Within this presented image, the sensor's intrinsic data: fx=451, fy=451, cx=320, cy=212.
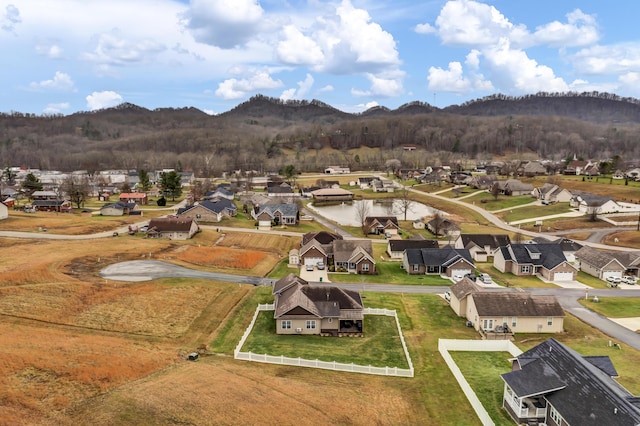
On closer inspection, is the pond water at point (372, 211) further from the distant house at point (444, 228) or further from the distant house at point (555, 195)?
the distant house at point (555, 195)

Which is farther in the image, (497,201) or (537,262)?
(497,201)

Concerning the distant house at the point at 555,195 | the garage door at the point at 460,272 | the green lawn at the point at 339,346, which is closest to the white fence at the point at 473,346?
the green lawn at the point at 339,346

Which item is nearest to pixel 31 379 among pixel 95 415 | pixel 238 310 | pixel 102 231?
pixel 95 415

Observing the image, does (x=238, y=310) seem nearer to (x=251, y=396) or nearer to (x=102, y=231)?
(x=251, y=396)

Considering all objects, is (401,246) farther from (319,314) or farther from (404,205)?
(404,205)

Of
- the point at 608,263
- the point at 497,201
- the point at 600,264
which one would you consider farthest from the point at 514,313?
the point at 497,201

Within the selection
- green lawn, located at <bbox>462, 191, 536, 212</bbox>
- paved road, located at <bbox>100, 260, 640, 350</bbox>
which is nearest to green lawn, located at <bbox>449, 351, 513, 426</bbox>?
paved road, located at <bbox>100, 260, 640, 350</bbox>
